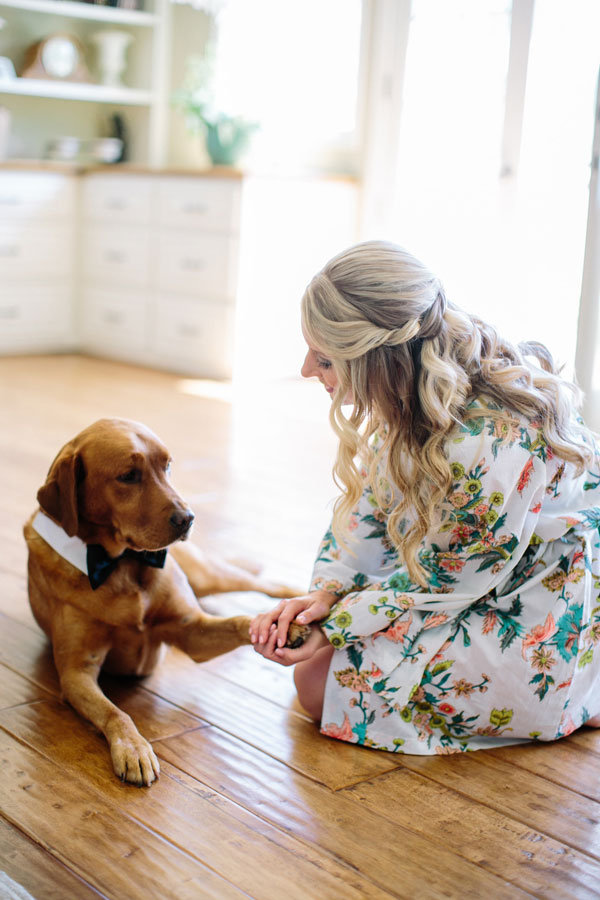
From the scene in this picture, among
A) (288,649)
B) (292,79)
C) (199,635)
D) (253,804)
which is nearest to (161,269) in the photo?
(292,79)

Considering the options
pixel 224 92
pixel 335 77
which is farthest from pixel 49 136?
pixel 335 77

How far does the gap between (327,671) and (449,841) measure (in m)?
0.40

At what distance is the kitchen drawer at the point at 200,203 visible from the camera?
190 inches

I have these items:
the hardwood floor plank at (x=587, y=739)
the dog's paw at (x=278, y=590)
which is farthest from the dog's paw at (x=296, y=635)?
the dog's paw at (x=278, y=590)

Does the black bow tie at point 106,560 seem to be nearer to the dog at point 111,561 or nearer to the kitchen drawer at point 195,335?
the dog at point 111,561

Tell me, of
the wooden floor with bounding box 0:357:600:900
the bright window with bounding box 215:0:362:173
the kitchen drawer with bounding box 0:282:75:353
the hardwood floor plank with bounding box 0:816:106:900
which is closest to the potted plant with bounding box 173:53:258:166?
the bright window with bounding box 215:0:362:173

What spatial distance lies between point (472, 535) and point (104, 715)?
0.65 metres

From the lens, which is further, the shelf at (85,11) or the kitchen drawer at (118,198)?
the kitchen drawer at (118,198)

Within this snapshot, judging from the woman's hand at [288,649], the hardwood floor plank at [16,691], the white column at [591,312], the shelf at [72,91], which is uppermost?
the shelf at [72,91]

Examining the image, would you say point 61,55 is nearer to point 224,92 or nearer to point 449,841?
point 224,92

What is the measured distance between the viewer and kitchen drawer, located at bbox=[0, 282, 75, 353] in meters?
5.39

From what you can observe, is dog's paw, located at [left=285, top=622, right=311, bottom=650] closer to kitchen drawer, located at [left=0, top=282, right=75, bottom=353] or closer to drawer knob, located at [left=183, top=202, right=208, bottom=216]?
drawer knob, located at [left=183, top=202, right=208, bottom=216]

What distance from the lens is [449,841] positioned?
1402 mm

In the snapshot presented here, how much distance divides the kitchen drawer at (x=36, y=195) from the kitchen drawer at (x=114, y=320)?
482mm
